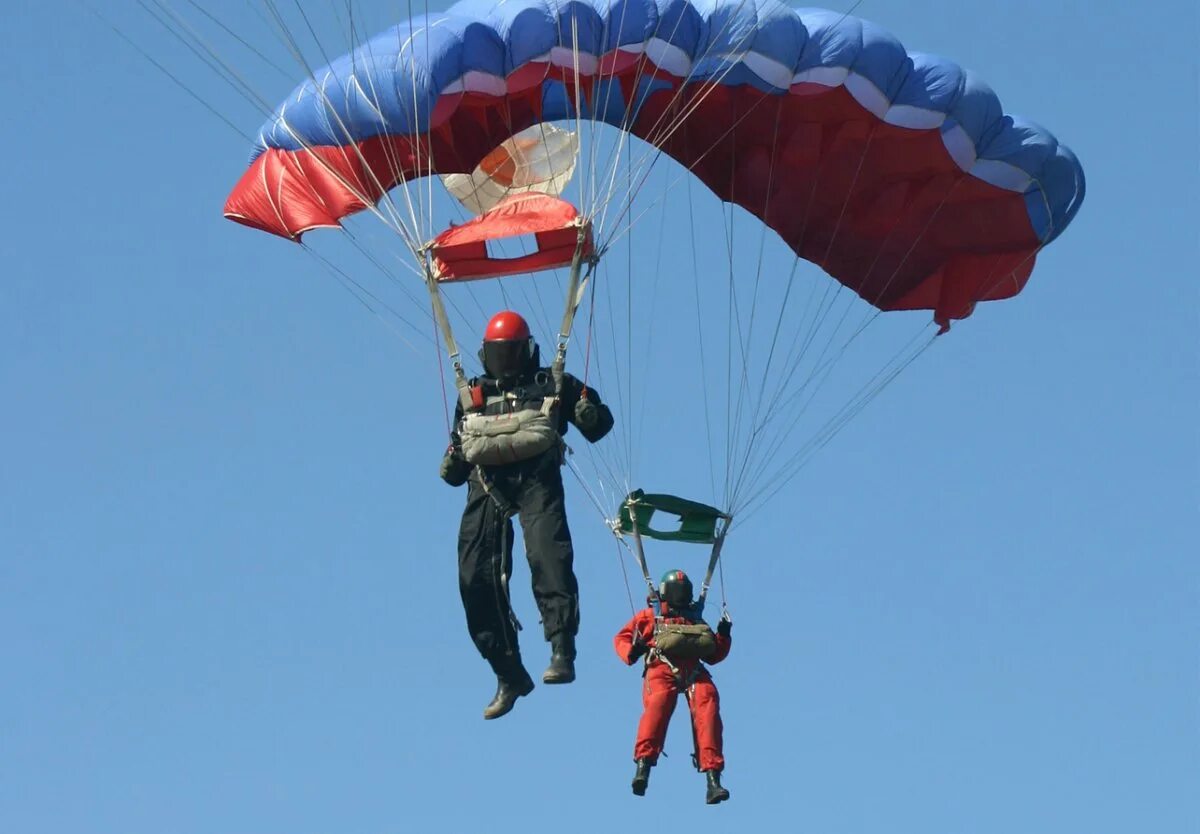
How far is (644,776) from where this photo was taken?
1742 centimetres

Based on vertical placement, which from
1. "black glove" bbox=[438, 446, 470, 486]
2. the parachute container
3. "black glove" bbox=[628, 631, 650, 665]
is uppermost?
the parachute container

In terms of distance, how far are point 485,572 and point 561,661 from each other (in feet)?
2.36

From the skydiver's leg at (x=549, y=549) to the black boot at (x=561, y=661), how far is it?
0.03 m

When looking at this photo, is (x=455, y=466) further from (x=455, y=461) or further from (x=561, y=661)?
(x=561, y=661)

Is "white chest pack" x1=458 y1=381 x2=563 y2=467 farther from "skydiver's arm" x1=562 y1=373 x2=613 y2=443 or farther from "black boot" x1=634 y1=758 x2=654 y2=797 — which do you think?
"black boot" x1=634 y1=758 x2=654 y2=797

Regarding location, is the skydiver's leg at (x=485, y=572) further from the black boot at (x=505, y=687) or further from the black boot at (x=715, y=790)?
the black boot at (x=715, y=790)

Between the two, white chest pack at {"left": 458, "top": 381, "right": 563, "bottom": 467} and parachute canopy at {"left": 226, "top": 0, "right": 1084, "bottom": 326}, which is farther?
parachute canopy at {"left": 226, "top": 0, "right": 1084, "bottom": 326}

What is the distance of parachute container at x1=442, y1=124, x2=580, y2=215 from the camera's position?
62.6 ft

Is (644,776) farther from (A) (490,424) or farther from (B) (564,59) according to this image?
(B) (564,59)

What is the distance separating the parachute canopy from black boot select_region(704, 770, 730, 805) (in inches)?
134

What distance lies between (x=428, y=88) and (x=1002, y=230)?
14.1ft

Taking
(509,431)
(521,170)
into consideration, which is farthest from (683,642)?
(521,170)

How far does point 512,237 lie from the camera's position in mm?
17484

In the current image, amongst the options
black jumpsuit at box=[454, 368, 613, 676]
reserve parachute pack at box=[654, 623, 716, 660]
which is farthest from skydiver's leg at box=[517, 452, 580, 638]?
reserve parachute pack at box=[654, 623, 716, 660]
